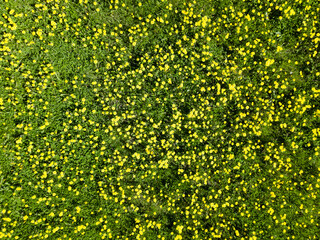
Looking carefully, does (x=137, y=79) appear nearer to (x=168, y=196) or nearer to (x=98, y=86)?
(x=98, y=86)

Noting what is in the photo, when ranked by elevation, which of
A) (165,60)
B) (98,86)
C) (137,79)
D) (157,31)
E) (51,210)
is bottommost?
(51,210)

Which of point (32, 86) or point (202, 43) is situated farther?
point (202, 43)

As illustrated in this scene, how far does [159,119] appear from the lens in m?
3.68

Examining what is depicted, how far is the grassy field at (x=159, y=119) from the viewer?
3408 millimetres

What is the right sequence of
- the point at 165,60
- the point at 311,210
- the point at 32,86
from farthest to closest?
the point at 311,210, the point at 165,60, the point at 32,86

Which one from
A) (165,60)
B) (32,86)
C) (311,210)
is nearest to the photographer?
(32,86)

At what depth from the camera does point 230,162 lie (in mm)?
3795

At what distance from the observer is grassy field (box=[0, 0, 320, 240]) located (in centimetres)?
341

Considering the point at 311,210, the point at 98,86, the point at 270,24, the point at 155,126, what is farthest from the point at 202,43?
the point at 311,210

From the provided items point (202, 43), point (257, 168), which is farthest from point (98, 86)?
point (257, 168)

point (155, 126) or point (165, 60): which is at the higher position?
point (165, 60)

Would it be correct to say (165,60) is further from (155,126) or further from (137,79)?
(155,126)

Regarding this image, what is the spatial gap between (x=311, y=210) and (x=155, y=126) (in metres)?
3.36

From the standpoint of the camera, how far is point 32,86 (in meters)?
3.43
